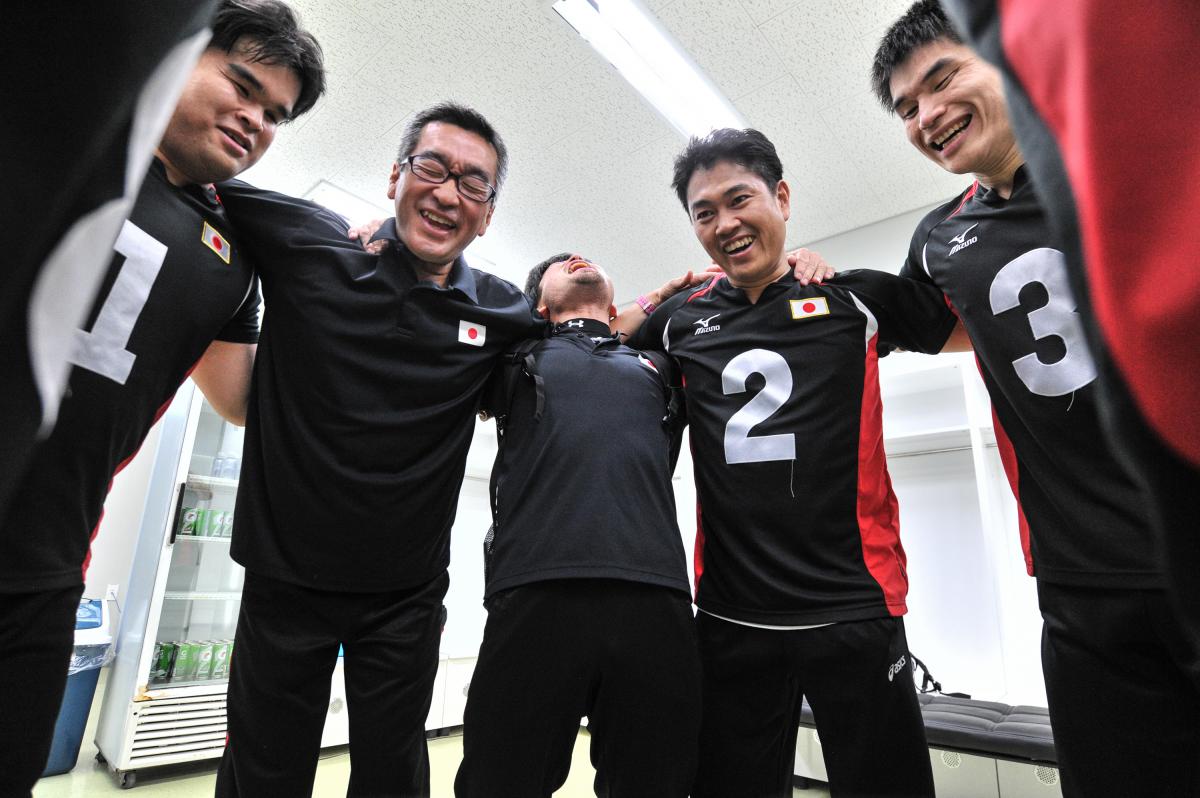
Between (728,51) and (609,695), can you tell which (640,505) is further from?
(728,51)

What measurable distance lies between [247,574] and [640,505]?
859 millimetres

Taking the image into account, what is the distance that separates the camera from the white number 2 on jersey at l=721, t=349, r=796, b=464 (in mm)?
1433

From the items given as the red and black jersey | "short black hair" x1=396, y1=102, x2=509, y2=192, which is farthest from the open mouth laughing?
the red and black jersey

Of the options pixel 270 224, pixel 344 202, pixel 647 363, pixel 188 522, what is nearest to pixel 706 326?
pixel 647 363

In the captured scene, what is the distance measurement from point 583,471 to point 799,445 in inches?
19.7

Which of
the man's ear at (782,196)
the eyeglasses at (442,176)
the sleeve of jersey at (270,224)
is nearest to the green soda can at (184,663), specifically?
the sleeve of jersey at (270,224)

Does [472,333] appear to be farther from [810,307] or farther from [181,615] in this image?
[181,615]

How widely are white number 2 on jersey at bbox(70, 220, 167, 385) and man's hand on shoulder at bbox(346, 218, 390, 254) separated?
443 mm

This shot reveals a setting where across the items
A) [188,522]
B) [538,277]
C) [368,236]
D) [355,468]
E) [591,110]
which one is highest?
[591,110]

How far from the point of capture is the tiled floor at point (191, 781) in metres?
2.77

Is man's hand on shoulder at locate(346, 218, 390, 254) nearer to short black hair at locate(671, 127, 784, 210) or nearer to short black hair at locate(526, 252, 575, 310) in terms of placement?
short black hair at locate(526, 252, 575, 310)

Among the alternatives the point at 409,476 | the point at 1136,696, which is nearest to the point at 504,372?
the point at 409,476

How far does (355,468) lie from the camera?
1358mm

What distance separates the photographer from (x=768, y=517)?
4.58ft
